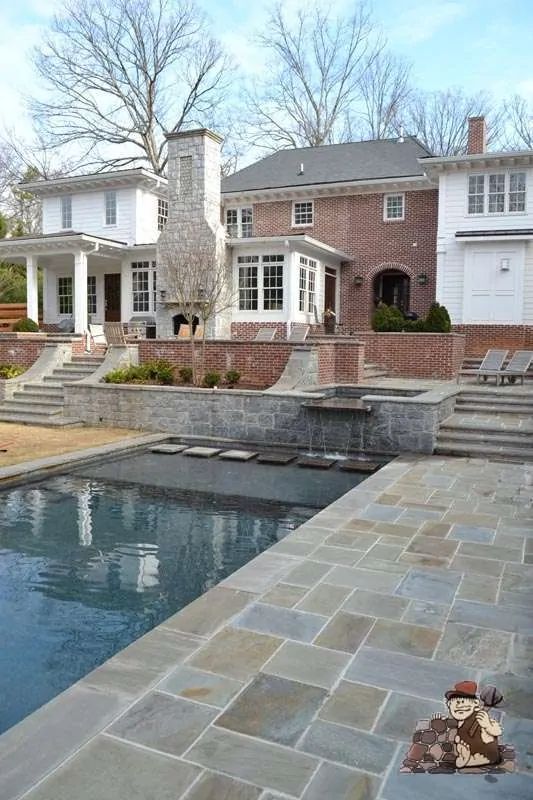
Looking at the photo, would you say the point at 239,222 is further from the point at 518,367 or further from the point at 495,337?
the point at 518,367

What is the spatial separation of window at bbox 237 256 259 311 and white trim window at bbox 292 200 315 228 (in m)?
3.58

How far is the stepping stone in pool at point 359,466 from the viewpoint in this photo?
8133 millimetres

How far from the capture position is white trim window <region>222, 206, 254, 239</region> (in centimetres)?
2167

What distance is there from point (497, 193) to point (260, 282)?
23.2 ft

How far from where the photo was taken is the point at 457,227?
1788 cm

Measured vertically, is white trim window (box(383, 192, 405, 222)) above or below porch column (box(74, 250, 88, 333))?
above

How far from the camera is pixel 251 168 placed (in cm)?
2312

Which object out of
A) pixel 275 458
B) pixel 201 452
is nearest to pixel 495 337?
pixel 275 458

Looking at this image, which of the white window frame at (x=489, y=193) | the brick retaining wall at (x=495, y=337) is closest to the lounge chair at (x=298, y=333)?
the brick retaining wall at (x=495, y=337)

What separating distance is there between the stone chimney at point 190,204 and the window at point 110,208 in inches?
136

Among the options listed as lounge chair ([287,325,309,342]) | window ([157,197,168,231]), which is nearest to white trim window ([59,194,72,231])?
window ([157,197,168,231])

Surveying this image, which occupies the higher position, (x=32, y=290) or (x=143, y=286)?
(x=143, y=286)

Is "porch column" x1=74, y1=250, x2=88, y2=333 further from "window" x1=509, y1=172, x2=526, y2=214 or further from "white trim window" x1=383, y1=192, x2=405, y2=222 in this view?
"window" x1=509, y1=172, x2=526, y2=214

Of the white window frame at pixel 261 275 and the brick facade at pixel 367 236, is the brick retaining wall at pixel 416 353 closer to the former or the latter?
the white window frame at pixel 261 275
